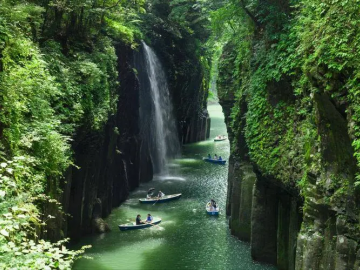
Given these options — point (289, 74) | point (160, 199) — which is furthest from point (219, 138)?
point (289, 74)

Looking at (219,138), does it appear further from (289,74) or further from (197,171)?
(289,74)

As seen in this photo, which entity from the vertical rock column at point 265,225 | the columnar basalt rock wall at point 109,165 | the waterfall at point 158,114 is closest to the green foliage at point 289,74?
the vertical rock column at point 265,225

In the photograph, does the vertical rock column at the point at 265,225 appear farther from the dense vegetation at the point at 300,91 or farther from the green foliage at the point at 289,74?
the green foliage at the point at 289,74

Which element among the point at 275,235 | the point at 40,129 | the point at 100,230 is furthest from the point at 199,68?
the point at 40,129

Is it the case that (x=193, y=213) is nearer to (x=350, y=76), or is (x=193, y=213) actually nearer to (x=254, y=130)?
(x=254, y=130)

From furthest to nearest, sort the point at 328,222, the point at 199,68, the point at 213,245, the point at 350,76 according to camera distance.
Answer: the point at 199,68, the point at 213,245, the point at 328,222, the point at 350,76

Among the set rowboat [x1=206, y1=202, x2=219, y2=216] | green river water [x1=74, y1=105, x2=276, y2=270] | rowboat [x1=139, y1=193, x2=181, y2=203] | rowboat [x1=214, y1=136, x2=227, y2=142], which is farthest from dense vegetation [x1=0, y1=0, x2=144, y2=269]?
rowboat [x1=214, y1=136, x2=227, y2=142]
